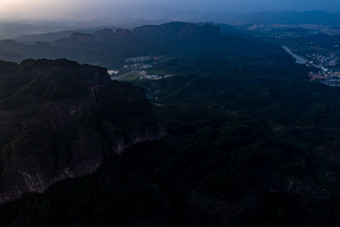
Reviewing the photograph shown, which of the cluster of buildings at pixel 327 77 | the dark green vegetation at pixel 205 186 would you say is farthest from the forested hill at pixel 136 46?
the dark green vegetation at pixel 205 186

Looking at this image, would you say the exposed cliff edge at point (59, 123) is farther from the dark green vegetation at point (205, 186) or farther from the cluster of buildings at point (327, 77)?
the cluster of buildings at point (327, 77)

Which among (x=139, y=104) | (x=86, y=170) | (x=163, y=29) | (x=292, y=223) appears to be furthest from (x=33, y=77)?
(x=163, y=29)

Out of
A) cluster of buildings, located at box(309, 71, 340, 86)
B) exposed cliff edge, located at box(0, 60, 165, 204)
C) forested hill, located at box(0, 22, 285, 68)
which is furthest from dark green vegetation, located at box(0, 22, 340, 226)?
forested hill, located at box(0, 22, 285, 68)

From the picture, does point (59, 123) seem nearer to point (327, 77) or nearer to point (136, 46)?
point (327, 77)

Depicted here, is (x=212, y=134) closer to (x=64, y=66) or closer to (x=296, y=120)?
(x=64, y=66)

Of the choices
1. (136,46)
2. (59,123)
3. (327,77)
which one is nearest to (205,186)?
(59,123)

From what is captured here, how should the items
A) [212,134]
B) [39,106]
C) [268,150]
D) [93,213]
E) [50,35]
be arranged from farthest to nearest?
[50,35] < [212,134] < [268,150] < [39,106] < [93,213]

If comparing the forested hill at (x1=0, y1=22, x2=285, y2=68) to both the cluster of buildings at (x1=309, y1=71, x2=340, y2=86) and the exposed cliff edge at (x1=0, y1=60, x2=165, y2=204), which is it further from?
the exposed cliff edge at (x1=0, y1=60, x2=165, y2=204)

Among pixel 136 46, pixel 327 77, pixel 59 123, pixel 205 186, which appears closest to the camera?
pixel 205 186
